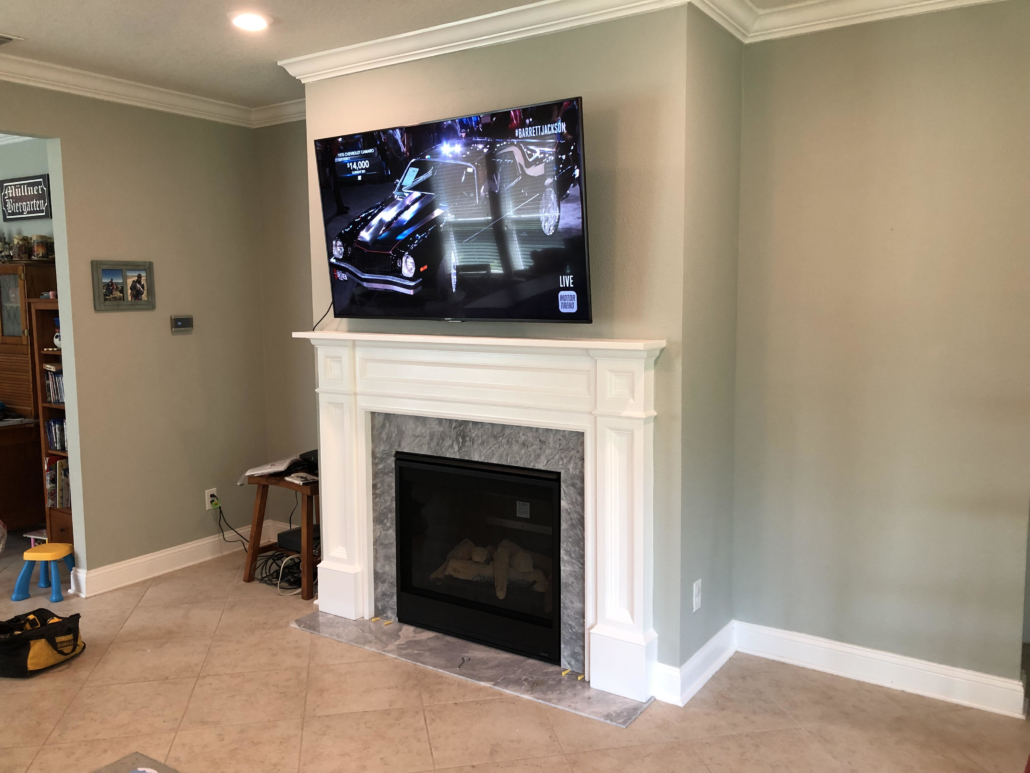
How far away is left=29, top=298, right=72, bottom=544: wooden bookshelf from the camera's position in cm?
403

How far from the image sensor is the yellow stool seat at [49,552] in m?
3.69

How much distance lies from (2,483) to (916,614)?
4866 mm

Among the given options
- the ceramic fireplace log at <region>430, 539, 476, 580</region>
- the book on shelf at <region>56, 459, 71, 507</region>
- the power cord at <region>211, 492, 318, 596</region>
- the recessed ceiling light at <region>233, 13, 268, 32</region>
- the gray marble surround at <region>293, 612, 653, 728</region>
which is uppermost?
the recessed ceiling light at <region>233, 13, 268, 32</region>

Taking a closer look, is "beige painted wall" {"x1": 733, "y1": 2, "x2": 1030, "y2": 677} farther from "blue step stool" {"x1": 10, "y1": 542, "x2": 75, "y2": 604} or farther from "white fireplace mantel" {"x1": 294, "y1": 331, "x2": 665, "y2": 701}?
"blue step stool" {"x1": 10, "y1": 542, "x2": 75, "y2": 604}

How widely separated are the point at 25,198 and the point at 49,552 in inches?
95.1

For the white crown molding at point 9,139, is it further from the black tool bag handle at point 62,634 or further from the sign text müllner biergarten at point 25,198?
the black tool bag handle at point 62,634

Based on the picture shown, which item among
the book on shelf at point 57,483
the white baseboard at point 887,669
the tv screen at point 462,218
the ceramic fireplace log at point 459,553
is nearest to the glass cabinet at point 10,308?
the book on shelf at point 57,483

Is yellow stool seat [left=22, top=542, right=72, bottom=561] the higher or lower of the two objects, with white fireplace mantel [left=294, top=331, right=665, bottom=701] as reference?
lower

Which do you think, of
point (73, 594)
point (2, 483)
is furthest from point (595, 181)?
point (2, 483)

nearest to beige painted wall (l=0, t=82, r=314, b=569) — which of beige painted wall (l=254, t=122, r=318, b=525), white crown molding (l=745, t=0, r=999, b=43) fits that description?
beige painted wall (l=254, t=122, r=318, b=525)

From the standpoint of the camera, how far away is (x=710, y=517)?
2.96 metres

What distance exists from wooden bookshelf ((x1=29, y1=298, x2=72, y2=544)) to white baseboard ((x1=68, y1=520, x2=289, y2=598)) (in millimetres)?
313

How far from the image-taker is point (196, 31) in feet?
9.92

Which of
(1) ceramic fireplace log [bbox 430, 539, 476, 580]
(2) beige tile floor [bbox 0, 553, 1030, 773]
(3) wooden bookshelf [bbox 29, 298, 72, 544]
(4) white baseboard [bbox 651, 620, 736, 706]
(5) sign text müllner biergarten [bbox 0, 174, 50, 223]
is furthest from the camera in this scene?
(5) sign text müllner biergarten [bbox 0, 174, 50, 223]
